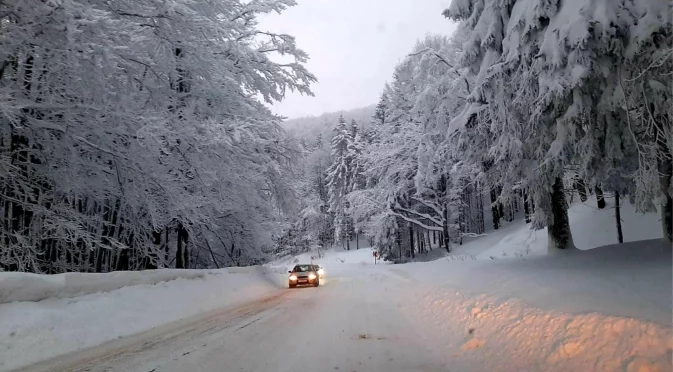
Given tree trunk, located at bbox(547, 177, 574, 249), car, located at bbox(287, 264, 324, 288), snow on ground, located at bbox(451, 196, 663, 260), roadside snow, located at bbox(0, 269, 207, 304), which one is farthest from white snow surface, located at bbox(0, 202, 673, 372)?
snow on ground, located at bbox(451, 196, 663, 260)

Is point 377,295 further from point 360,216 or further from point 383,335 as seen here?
point 360,216

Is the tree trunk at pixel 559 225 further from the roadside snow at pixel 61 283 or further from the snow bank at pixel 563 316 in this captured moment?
the roadside snow at pixel 61 283

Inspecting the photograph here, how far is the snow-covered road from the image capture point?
548 cm

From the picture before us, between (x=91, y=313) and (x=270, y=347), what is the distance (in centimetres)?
451

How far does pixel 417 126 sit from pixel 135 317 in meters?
25.8

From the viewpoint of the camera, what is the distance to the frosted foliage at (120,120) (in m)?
7.73

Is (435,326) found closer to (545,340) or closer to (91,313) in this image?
(545,340)

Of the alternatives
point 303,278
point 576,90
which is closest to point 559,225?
point 576,90

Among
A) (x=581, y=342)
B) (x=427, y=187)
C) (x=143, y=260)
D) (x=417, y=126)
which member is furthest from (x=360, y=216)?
(x=581, y=342)

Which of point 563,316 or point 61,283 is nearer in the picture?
point 563,316

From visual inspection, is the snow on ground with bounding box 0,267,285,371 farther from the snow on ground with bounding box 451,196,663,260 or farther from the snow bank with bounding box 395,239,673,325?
the snow on ground with bounding box 451,196,663,260

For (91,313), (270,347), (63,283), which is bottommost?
(270,347)

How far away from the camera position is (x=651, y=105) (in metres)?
7.93

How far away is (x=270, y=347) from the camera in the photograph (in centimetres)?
657
